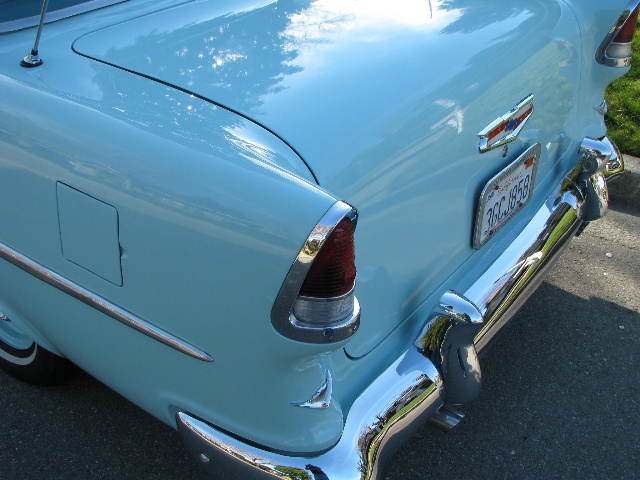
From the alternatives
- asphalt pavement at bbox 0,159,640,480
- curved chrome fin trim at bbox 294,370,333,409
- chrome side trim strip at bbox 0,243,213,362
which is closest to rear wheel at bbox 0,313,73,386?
asphalt pavement at bbox 0,159,640,480

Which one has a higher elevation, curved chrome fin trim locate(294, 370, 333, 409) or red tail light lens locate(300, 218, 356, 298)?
red tail light lens locate(300, 218, 356, 298)

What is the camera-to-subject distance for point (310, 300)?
4.72ft

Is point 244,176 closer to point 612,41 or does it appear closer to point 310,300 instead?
point 310,300

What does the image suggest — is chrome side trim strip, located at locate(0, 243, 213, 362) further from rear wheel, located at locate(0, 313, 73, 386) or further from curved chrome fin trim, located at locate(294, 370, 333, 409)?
rear wheel, located at locate(0, 313, 73, 386)

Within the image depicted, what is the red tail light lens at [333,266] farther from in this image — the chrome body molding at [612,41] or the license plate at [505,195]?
the chrome body molding at [612,41]

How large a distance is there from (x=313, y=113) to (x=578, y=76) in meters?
1.26

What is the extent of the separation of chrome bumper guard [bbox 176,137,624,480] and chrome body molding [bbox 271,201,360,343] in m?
0.31

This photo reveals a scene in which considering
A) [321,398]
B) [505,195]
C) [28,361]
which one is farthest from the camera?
[28,361]

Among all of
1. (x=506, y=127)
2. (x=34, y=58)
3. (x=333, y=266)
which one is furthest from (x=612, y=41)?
(x=34, y=58)

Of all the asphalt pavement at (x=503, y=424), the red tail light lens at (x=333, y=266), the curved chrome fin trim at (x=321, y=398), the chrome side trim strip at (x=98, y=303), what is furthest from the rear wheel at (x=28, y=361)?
the red tail light lens at (x=333, y=266)

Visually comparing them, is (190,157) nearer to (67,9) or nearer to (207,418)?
(207,418)

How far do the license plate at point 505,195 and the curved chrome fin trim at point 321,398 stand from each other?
728 mm

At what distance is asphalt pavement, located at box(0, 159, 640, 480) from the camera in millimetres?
2328

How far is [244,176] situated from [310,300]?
0.28 meters
